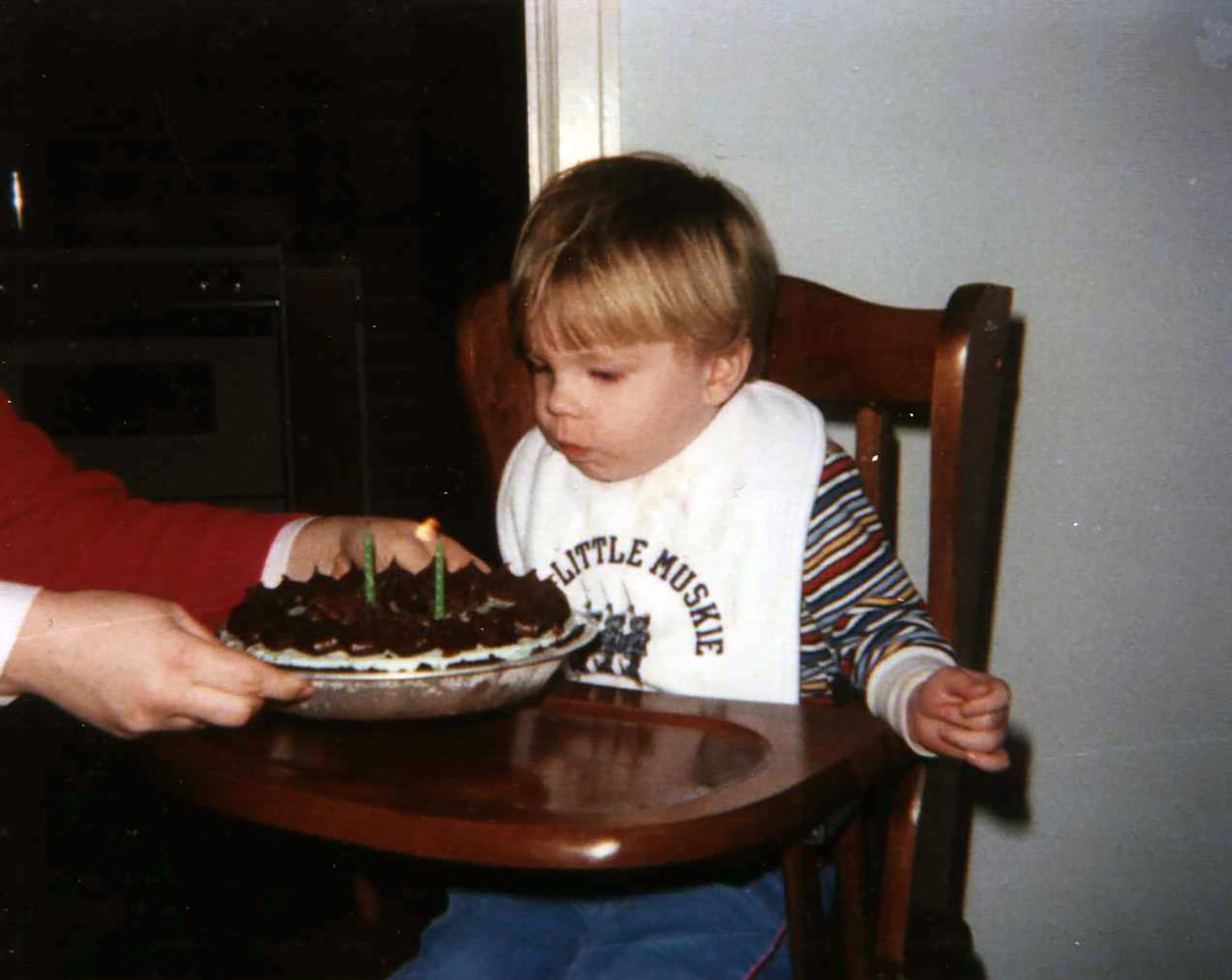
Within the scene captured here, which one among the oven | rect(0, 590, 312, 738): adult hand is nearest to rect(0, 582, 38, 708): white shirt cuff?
rect(0, 590, 312, 738): adult hand

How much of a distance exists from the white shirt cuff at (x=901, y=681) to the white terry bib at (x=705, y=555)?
16cm

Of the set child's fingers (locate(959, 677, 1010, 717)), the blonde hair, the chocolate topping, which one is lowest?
child's fingers (locate(959, 677, 1010, 717))

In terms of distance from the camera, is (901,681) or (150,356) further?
(150,356)

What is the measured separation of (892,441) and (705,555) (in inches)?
9.7

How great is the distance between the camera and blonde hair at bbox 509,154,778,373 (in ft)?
4.26

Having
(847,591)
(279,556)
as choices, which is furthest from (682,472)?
(279,556)

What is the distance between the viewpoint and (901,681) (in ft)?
3.65

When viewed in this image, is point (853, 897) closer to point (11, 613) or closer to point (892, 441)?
point (892, 441)

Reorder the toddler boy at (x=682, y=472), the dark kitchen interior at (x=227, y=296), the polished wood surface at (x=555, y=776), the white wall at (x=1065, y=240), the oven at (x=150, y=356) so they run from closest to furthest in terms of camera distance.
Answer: the polished wood surface at (x=555, y=776)
the toddler boy at (x=682, y=472)
the white wall at (x=1065, y=240)
the dark kitchen interior at (x=227, y=296)
the oven at (x=150, y=356)

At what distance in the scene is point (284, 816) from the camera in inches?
33.9

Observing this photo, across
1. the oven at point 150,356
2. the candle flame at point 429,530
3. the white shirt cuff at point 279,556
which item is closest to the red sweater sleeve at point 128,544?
the white shirt cuff at point 279,556

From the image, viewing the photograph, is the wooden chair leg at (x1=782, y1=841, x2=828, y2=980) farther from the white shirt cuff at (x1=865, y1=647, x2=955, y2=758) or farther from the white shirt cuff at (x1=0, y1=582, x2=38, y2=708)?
the white shirt cuff at (x1=0, y1=582, x2=38, y2=708)

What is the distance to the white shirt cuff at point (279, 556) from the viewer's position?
1335 mm

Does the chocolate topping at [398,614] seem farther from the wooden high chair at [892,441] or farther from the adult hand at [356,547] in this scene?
the wooden high chair at [892,441]
